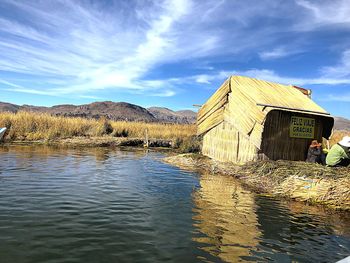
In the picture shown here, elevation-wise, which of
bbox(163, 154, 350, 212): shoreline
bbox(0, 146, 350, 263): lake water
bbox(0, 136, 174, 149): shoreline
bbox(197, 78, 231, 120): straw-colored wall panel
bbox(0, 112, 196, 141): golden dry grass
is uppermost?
bbox(197, 78, 231, 120): straw-colored wall panel

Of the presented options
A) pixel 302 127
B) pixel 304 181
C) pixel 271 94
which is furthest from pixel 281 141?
pixel 304 181

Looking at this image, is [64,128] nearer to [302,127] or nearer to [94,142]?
[94,142]

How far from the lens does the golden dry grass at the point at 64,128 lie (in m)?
23.9

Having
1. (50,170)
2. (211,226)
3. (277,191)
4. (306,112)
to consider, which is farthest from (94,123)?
(211,226)

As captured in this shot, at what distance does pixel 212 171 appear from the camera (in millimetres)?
14094

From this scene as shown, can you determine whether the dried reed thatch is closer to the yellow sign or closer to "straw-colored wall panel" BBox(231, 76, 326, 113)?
the yellow sign

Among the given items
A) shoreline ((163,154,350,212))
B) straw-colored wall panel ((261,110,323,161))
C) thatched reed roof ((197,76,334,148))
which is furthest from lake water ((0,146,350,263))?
thatched reed roof ((197,76,334,148))

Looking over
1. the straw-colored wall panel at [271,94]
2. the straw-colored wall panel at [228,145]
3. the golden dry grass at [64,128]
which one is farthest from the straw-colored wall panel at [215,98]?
the golden dry grass at [64,128]

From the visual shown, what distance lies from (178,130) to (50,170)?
19.9 metres

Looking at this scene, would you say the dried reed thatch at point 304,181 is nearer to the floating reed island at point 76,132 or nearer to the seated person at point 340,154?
the seated person at point 340,154

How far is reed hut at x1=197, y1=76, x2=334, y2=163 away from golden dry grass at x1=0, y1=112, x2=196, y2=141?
12.0m

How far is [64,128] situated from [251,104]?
675 inches

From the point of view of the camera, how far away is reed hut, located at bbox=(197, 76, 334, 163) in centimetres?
1279

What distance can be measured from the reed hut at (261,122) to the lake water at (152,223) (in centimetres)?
247
